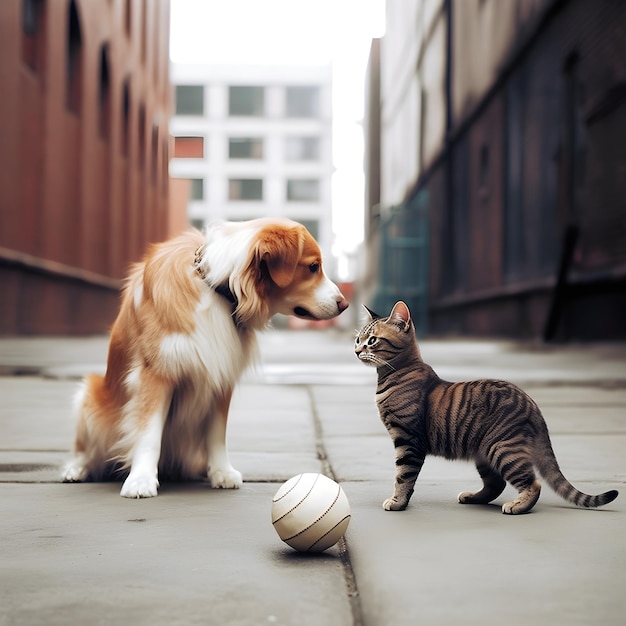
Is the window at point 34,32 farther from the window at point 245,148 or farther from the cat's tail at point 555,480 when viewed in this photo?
the window at point 245,148

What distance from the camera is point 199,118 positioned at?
6525 cm

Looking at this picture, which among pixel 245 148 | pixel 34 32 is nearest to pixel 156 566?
pixel 34 32

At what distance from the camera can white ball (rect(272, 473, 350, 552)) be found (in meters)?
2.05

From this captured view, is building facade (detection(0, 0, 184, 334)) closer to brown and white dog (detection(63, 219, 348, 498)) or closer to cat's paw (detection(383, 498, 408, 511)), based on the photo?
brown and white dog (detection(63, 219, 348, 498))

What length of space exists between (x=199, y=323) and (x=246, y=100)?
211ft

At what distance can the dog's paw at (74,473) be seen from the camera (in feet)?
10.1

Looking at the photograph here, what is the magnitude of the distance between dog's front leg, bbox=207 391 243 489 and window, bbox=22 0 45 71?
14.7 metres

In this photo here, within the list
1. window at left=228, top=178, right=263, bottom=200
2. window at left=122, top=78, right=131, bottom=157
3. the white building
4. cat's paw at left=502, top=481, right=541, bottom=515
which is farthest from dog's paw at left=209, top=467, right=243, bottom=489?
window at left=228, top=178, right=263, bottom=200

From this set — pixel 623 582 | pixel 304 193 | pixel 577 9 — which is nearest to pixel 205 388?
pixel 623 582

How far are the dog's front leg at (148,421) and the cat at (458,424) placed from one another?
0.67 metres

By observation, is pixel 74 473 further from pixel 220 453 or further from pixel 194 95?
pixel 194 95

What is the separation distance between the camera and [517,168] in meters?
14.9

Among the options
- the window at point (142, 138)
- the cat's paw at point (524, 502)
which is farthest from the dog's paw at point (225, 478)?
the window at point (142, 138)

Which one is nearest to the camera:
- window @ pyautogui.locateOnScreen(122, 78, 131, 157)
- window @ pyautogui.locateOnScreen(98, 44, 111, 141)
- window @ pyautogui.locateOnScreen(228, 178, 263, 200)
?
window @ pyautogui.locateOnScreen(98, 44, 111, 141)
